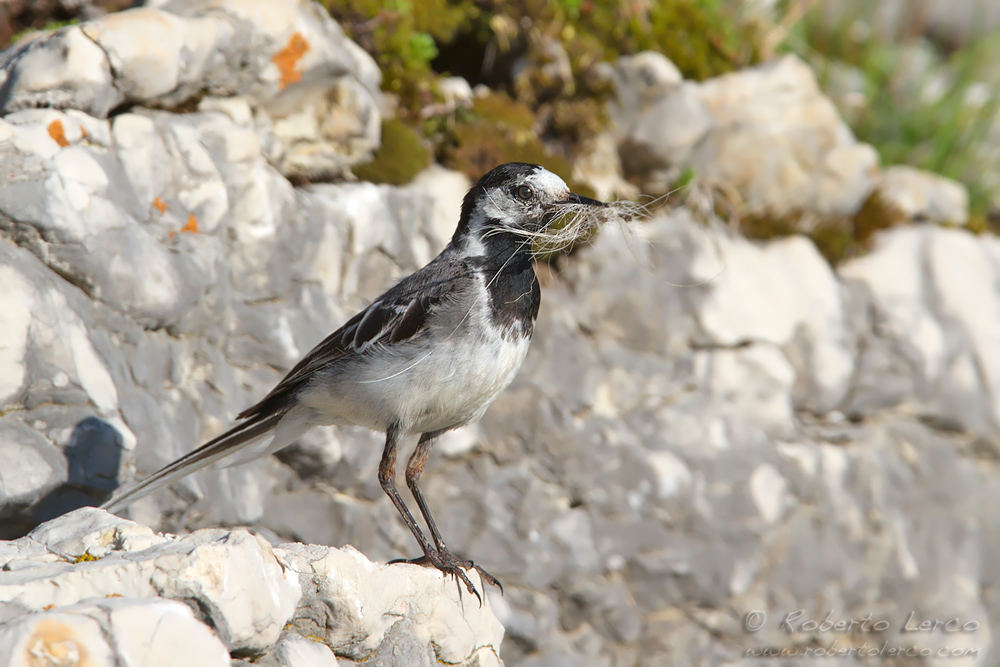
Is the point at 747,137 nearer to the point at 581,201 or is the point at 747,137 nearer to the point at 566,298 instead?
the point at 566,298

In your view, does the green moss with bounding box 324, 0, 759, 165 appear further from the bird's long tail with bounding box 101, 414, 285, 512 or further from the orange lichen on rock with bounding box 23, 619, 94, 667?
the orange lichen on rock with bounding box 23, 619, 94, 667

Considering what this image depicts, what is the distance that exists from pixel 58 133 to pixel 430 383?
9.47ft

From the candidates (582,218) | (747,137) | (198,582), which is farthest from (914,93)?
(198,582)

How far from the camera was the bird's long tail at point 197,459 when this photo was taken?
14.9ft

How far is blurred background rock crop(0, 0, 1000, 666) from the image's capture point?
17.4 ft

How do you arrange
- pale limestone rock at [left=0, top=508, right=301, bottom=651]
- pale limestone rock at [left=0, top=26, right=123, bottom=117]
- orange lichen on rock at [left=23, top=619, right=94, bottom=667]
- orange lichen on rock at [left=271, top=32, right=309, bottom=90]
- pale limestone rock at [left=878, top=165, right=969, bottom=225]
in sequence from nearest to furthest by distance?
orange lichen on rock at [left=23, top=619, right=94, bottom=667] < pale limestone rock at [left=0, top=508, right=301, bottom=651] < pale limestone rock at [left=0, top=26, right=123, bottom=117] < orange lichen on rock at [left=271, top=32, right=309, bottom=90] < pale limestone rock at [left=878, top=165, right=969, bottom=225]

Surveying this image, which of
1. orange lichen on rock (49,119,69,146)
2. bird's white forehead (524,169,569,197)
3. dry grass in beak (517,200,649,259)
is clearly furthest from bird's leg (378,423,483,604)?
orange lichen on rock (49,119,69,146)

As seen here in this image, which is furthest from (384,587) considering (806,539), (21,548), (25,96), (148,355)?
(806,539)

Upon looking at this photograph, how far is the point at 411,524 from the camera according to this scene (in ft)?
15.6

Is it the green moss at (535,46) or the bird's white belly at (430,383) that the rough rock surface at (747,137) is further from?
the bird's white belly at (430,383)

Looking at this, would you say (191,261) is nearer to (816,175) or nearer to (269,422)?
(269,422)

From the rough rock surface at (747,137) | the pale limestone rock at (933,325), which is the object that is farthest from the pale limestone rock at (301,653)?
the pale limestone rock at (933,325)

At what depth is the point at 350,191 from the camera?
7121 millimetres

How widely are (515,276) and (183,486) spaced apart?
8.69ft
